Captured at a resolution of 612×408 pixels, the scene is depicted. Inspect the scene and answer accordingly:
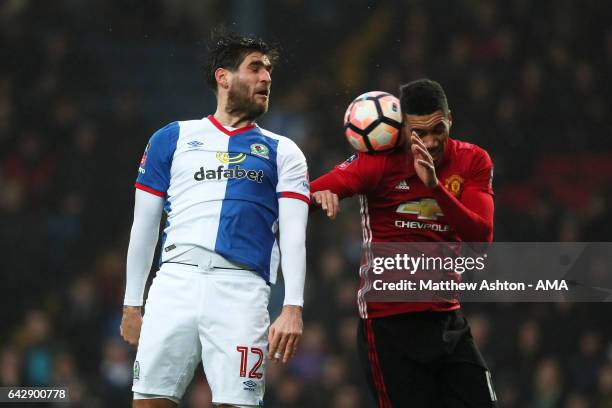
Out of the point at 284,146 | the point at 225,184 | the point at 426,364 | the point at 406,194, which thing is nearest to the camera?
the point at 225,184

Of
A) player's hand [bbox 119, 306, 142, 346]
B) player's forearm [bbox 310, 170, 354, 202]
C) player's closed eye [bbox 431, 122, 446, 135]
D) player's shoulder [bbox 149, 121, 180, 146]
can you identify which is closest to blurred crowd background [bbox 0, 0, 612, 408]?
player's hand [bbox 119, 306, 142, 346]

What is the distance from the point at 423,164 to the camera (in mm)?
4062

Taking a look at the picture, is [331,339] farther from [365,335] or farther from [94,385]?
[365,335]

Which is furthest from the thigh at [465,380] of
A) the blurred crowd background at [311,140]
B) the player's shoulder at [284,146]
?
the blurred crowd background at [311,140]

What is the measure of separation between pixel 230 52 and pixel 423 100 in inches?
31.9

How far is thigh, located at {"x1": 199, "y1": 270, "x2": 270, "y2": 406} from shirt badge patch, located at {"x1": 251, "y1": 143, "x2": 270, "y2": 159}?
49cm

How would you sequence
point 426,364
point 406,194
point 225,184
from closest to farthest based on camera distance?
point 225,184 → point 426,364 → point 406,194

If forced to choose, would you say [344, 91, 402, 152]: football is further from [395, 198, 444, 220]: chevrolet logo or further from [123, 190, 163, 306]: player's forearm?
[123, 190, 163, 306]: player's forearm

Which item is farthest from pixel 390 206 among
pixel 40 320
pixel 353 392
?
pixel 40 320

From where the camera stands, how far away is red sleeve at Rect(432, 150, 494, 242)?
4.10 metres

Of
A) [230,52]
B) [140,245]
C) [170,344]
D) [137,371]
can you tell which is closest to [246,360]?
[170,344]

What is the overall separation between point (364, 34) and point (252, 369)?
7546 mm

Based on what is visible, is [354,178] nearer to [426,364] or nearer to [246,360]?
[426,364]

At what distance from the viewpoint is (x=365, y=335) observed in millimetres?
4383
